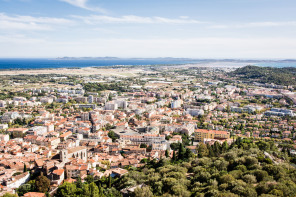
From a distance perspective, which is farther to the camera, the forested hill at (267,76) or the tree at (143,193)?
the forested hill at (267,76)

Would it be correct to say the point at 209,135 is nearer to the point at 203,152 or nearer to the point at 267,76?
the point at 203,152

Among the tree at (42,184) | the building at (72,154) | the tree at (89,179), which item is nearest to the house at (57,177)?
the tree at (42,184)

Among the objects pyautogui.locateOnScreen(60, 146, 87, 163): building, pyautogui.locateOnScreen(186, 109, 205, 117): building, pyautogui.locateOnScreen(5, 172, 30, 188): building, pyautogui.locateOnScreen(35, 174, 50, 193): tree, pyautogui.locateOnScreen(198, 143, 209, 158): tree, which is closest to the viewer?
pyautogui.locateOnScreen(35, 174, 50, 193): tree

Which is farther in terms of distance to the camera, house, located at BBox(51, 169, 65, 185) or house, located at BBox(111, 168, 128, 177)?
house, located at BBox(111, 168, 128, 177)

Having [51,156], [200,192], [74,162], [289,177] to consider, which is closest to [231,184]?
[200,192]

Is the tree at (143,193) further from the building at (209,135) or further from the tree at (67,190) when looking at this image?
the building at (209,135)

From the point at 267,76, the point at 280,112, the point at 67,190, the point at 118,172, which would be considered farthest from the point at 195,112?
the point at 267,76

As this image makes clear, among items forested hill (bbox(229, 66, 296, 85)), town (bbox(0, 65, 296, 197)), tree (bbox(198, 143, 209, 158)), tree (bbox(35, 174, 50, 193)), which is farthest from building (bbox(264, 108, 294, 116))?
tree (bbox(35, 174, 50, 193))

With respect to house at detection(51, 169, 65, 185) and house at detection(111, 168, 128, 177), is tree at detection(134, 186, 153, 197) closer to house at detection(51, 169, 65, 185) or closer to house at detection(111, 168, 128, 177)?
house at detection(111, 168, 128, 177)
